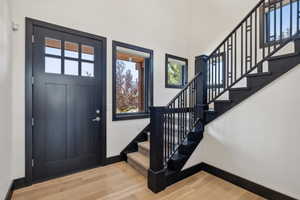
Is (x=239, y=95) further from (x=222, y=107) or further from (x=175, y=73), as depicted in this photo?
(x=175, y=73)

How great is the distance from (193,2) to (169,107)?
3998 millimetres

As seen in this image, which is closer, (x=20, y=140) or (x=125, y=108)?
(x=20, y=140)

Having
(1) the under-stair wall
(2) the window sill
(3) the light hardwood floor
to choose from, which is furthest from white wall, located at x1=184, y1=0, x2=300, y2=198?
(2) the window sill

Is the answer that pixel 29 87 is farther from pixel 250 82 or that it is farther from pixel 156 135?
pixel 250 82

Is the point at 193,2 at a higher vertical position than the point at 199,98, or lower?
higher

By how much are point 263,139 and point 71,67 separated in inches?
126

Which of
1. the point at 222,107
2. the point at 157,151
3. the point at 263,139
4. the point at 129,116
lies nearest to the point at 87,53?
the point at 129,116

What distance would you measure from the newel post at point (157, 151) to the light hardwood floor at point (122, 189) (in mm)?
144

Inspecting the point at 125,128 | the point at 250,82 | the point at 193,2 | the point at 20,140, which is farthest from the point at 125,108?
the point at 193,2

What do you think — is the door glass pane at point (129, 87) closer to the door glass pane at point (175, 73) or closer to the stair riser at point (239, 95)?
the door glass pane at point (175, 73)

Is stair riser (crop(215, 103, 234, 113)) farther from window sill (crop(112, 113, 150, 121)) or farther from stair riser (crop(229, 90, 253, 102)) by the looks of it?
window sill (crop(112, 113, 150, 121))

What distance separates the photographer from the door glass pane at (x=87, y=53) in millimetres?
2797

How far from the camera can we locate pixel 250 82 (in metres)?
2.18

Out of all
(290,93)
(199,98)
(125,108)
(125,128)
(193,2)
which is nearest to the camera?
(290,93)
